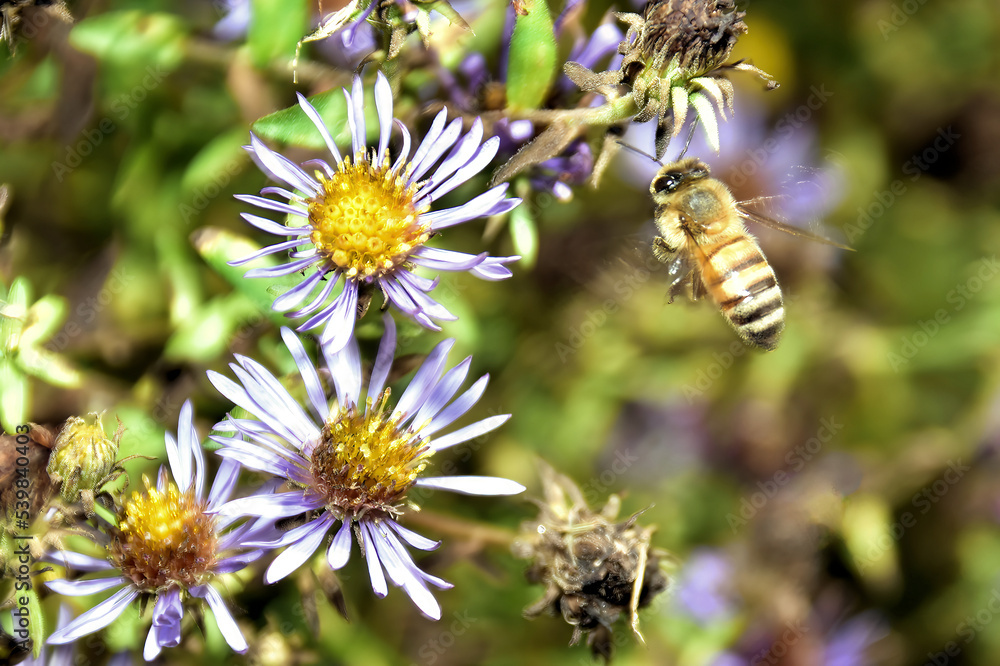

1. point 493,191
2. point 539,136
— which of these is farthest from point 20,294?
point 539,136

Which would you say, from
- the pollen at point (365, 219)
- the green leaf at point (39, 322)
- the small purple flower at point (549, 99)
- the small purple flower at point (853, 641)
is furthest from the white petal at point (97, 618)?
the small purple flower at point (853, 641)

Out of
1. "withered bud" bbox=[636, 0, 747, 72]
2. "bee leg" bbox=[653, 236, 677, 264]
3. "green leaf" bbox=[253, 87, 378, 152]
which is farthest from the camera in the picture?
"bee leg" bbox=[653, 236, 677, 264]

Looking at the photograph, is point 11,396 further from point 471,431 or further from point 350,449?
point 471,431

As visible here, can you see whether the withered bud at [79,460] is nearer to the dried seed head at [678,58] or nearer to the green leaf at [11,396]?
the green leaf at [11,396]

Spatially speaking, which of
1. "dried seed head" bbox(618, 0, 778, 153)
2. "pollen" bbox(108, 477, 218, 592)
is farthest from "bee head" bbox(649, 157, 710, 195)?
"pollen" bbox(108, 477, 218, 592)

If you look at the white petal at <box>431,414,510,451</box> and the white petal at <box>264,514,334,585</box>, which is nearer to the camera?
the white petal at <box>264,514,334,585</box>

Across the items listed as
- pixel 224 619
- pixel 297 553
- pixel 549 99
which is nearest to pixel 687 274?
pixel 549 99

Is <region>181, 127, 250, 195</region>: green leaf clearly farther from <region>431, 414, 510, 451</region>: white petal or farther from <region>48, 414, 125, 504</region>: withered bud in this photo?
<region>431, 414, 510, 451</region>: white petal
